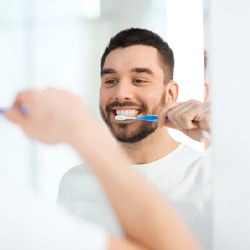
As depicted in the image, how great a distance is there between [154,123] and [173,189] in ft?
0.37

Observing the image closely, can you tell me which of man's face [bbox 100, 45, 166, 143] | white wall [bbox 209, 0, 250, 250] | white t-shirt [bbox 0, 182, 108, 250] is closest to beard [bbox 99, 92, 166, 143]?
man's face [bbox 100, 45, 166, 143]

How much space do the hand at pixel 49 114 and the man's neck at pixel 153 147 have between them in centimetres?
12

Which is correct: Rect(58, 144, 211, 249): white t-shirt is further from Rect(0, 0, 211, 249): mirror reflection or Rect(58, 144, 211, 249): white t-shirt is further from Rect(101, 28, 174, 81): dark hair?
Rect(101, 28, 174, 81): dark hair

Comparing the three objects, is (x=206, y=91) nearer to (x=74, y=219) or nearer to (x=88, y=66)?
(x=88, y=66)

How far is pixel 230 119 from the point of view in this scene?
885 mm

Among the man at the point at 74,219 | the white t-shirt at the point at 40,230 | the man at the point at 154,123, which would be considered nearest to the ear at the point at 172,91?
the man at the point at 154,123

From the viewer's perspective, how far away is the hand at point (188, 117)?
0.87 metres

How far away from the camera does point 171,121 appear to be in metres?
0.88

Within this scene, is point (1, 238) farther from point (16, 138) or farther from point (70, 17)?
point (70, 17)

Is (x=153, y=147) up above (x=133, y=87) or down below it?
below

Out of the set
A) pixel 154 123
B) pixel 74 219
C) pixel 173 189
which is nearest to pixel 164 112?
pixel 154 123

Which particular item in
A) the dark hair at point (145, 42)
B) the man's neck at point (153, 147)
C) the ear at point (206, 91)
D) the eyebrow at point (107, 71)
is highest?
the dark hair at point (145, 42)

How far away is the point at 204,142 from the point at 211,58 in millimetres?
143

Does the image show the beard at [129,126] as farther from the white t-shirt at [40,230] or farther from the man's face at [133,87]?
the white t-shirt at [40,230]
